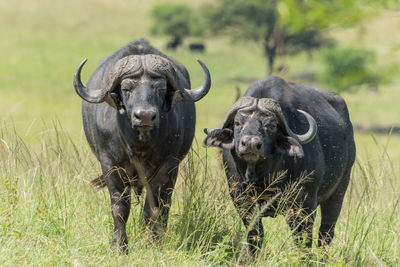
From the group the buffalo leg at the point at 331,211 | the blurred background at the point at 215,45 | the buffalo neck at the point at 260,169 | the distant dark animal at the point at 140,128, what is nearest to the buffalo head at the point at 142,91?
the distant dark animal at the point at 140,128

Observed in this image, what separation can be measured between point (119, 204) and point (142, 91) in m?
1.14

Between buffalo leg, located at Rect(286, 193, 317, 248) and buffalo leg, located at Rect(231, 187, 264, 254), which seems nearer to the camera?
buffalo leg, located at Rect(231, 187, 264, 254)

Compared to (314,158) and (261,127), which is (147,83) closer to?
(261,127)

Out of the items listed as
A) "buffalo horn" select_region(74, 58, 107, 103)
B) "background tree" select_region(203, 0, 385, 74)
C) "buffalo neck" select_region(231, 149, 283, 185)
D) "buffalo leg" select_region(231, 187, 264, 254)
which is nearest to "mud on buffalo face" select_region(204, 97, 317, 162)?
"buffalo neck" select_region(231, 149, 283, 185)

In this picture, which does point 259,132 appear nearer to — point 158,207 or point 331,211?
point 158,207

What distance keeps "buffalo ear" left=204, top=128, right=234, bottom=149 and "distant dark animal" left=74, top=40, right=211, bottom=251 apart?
45 centimetres

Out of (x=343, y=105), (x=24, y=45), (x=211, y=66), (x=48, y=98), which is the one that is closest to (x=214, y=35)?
(x=211, y=66)

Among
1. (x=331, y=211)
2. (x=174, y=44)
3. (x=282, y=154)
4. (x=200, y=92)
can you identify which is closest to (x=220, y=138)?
(x=282, y=154)

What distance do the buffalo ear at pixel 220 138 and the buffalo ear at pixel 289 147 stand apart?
1.30ft

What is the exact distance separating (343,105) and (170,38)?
183ft

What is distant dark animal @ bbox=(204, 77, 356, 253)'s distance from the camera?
16.6 feet

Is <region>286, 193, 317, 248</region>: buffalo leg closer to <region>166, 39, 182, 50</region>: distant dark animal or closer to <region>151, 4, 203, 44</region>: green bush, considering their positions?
<region>151, 4, 203, 44</region>: green bush

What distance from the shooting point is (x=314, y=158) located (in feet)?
18.5

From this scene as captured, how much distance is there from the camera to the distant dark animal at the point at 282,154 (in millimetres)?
5070
